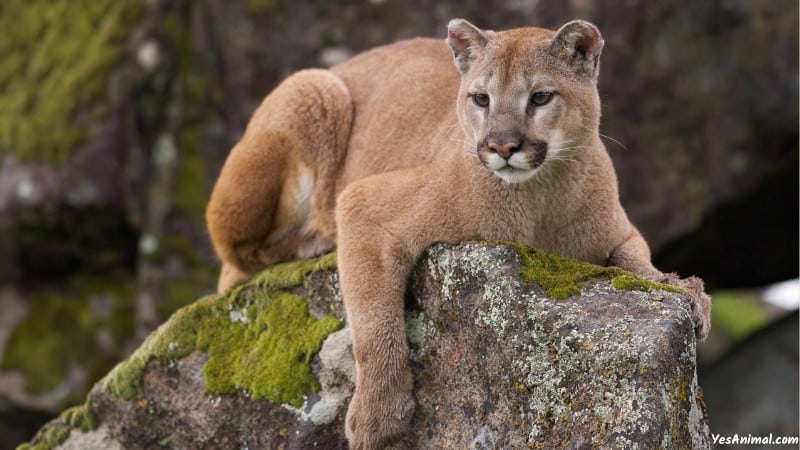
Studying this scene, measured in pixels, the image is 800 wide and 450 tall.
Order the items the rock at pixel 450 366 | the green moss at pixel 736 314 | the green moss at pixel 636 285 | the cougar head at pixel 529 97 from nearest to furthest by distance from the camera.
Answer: the rock at pixel 450 366 → the green moss at pixel 636 285 → the cougar head at pixel 529 97 → the green moss at pixel 736 314

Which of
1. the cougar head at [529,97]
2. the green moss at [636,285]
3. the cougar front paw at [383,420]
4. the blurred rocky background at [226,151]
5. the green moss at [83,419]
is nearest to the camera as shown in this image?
the green moss at [636,285]

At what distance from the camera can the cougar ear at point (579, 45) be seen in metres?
6.60

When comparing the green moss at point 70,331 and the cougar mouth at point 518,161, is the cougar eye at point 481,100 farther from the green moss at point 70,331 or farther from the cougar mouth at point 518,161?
the green moss at point 70,331

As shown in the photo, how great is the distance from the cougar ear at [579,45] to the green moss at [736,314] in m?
8.75

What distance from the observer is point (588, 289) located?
583 cm

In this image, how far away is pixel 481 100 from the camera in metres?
6.66

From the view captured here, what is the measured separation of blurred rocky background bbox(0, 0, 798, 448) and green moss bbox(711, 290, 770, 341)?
1.81m

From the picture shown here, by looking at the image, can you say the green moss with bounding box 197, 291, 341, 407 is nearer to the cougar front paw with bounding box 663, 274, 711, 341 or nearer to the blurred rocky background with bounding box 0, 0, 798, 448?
the cougar front paw with bounding box 663, 274, 711, 341

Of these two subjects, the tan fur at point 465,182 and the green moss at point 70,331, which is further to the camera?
the green moss at point 70,331

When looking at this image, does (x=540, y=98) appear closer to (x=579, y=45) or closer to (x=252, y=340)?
(x=579, y=45)

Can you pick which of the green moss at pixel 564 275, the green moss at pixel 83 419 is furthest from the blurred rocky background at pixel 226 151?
the green moss at pixel 564 275

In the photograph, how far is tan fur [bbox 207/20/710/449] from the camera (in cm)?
631

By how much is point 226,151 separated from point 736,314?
8.31m

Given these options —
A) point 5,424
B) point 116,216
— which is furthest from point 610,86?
point 5,424
